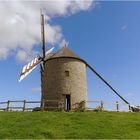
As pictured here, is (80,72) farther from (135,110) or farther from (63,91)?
(135,110)

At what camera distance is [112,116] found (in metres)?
27.9

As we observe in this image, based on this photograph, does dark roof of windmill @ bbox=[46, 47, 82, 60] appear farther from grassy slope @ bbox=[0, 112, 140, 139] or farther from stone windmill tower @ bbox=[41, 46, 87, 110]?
grassy slope @ bbox=[0, 112, 140, 139]

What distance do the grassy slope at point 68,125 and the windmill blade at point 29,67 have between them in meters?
6.75

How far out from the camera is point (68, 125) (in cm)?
2380

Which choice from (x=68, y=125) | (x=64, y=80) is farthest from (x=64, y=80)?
(x=68, y=125)

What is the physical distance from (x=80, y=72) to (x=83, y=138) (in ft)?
49.4

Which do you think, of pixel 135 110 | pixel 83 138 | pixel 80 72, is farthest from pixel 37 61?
pixel 83 138

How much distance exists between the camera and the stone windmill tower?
33406 millimetres

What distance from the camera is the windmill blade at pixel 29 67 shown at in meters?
33.8

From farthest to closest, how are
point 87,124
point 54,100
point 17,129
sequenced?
point 54,100, point 87,124, point 17,129

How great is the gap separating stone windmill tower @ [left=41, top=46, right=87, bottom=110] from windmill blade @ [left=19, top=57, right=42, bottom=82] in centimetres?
153

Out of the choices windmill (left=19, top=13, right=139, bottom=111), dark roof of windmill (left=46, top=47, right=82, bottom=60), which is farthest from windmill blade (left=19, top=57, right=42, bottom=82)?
dark roof of windmill (left=46, top=47, right=82, bottom=60)

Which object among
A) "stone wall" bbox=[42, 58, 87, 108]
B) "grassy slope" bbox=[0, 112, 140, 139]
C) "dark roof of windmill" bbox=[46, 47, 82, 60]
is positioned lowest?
"grassy slope" bbox=[0, 112, 140, 139]

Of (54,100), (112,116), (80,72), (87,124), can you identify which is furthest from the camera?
(80,72)
